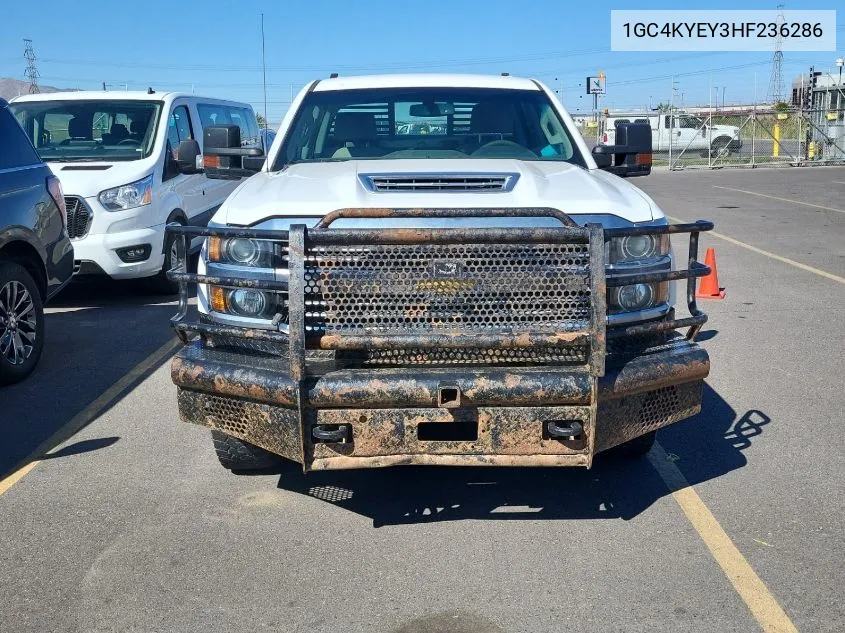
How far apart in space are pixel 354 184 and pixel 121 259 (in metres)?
5.57

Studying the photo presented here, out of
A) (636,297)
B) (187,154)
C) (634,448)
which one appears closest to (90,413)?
(187,154)

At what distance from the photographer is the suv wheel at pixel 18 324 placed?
6.71 metres

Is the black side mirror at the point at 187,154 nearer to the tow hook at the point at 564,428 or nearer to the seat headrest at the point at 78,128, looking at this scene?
the seat headrest at the point at 78,128

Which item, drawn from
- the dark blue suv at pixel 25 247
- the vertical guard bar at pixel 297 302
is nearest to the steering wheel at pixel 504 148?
the vertical guard bar at pixel 297 302

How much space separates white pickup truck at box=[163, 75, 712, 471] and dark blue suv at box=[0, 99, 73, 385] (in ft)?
9.56

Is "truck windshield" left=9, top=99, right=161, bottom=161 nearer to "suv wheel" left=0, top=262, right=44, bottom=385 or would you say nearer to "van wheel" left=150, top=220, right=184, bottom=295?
"van wheel" left=150, top=220, right=184, bottom=295

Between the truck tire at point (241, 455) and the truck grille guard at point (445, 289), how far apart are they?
111cm

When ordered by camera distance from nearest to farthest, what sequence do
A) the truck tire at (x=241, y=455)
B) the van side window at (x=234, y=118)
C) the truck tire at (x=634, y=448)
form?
the truck tire at (x=241, y=455) < the truck tire at (x=634, y=448) < the van side window at (x=234, y=118)

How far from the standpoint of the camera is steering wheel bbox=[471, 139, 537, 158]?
573cm

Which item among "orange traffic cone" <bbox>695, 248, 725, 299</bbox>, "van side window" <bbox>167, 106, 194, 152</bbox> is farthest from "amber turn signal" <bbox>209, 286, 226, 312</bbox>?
"orange traffic cone" <bbox>695, 248, 725, 299</bbox>

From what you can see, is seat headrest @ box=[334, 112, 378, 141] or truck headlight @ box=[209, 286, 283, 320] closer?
truck headlight @ box=[209, 286, 283, 320]

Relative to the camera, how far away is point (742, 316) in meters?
9.00

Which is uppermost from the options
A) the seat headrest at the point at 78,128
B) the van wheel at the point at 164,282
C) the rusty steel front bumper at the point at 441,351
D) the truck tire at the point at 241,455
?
the seat headrest at the point at 78,128

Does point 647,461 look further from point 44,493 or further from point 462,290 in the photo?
point 44,493
